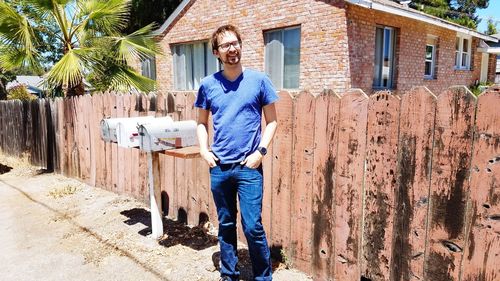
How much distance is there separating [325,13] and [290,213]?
7583 mm

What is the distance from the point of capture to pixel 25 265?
3668 millimetres

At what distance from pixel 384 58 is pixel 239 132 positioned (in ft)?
31.6

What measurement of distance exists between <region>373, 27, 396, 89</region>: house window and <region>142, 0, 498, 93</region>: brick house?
3cm

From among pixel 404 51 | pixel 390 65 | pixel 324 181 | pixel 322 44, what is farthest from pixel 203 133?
pixel 404 51

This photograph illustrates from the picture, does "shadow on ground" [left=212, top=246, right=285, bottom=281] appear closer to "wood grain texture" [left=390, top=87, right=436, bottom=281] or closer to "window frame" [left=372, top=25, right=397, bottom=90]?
"wood grain texture" [left=390, top=87, right=436, bottom=281]

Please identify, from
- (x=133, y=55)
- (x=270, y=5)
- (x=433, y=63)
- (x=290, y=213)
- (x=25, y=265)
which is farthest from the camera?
(x=433, y=63)

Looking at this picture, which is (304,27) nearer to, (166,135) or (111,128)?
(111,128)

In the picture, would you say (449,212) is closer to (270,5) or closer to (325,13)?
(325,13)

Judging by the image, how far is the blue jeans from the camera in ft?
8.67

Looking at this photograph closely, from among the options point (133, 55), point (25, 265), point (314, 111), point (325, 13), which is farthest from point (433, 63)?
point (25, 265)

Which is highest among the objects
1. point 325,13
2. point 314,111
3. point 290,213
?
point 325,13

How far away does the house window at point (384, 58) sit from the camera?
10.8m

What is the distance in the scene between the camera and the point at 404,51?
1153 centimetres

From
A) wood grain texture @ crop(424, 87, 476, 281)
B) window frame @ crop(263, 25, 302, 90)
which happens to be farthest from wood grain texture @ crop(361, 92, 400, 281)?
window frame @ crop(263, 25, 302, 90)
